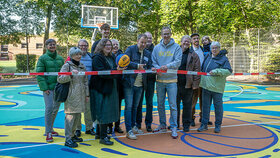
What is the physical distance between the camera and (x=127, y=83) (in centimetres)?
454

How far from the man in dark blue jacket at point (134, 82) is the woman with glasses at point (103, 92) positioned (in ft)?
1.31

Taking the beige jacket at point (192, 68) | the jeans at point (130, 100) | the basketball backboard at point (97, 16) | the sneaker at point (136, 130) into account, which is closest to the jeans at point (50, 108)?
the jeans at point (130, 100)

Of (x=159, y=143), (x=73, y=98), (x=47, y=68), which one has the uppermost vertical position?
(x=47, y=68)

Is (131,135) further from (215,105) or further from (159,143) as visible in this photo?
(215,105)

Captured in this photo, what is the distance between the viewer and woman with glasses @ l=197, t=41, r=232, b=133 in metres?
4.95

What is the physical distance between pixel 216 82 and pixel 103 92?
243 centimetres

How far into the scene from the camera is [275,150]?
12.6 ft

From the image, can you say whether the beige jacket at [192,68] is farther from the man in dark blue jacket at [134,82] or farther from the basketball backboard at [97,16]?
the basketball backboard at [97,16]

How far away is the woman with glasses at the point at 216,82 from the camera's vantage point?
4.95 m

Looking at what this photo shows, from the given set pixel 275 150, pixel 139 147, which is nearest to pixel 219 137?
pixel 275 150

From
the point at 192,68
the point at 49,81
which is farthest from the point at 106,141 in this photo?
the point at 192,68

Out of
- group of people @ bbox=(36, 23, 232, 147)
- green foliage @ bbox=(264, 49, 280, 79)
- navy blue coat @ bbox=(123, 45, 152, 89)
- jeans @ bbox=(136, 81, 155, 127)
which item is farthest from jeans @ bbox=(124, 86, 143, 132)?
green foliage @ bbox=(264, 49, 280, 79)

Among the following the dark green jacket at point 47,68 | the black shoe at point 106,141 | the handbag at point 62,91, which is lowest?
the black shoe at point 106,141

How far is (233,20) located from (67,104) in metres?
20.3
